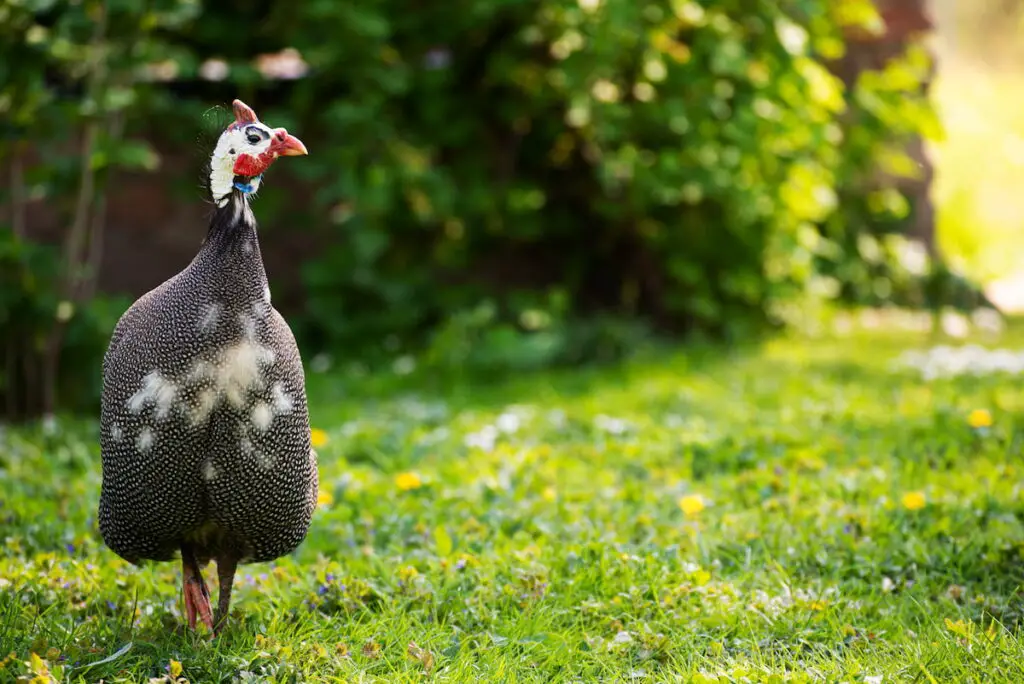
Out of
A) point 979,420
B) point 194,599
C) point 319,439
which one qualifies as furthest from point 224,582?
point 979,420

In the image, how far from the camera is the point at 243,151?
2.45m

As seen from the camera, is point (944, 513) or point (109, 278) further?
point (109, 278)

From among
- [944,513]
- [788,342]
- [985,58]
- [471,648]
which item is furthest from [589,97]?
[985,58]

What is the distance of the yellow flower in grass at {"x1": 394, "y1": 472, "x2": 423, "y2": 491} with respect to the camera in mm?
3652

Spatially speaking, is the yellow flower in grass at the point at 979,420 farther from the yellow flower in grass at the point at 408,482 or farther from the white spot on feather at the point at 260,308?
the white spot on feather at the point at 260,308

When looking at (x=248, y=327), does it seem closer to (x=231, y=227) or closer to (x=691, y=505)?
(x=231, y=227)

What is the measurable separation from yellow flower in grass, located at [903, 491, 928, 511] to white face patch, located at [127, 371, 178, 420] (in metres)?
2.09

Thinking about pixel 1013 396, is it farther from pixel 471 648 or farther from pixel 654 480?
pixel 471 648

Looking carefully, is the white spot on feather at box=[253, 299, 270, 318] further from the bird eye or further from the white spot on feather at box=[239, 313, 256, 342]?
the bird eye

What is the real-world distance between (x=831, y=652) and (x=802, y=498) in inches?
41.3

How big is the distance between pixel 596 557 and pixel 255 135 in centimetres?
139

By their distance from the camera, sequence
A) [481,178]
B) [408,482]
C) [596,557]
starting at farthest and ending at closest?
[481,178] < [408,482] < [596,557]

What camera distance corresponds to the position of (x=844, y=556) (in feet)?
10.2

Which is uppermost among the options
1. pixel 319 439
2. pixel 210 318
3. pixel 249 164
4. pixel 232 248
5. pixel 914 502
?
pixel 249 164
